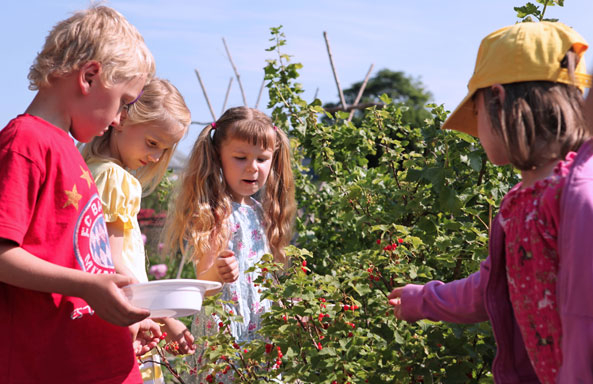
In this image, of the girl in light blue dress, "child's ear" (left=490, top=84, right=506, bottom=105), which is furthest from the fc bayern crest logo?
the girl in light blue dress

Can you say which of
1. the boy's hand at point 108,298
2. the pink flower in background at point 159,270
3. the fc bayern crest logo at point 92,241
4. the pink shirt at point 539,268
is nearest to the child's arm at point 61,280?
the boy's hand at point 108,298

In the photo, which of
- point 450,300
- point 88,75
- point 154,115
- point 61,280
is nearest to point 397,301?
point 450,300

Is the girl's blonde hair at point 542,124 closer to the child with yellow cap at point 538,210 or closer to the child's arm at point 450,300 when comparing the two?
the child with yellow cap at point 538,210

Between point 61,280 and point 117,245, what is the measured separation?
75cm

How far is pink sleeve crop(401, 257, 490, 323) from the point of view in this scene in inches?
67.4

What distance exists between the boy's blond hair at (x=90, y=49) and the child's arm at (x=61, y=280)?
1.60ft

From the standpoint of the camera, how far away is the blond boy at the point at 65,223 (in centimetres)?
158

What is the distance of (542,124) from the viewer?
1.49m

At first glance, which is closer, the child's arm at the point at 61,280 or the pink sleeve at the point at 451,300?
the child's arm at the point at 61,280

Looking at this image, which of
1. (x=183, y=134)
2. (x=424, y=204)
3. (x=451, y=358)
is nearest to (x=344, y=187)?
(x=424, y=204)

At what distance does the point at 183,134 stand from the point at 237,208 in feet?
2.39

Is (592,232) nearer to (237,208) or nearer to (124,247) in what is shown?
(124,247)

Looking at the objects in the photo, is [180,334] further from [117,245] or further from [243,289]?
[243,289]

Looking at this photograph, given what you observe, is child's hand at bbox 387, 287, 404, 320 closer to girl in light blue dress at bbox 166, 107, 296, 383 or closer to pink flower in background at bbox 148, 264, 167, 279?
girl in light blue dress at bbox 166, 107, 296, 383
